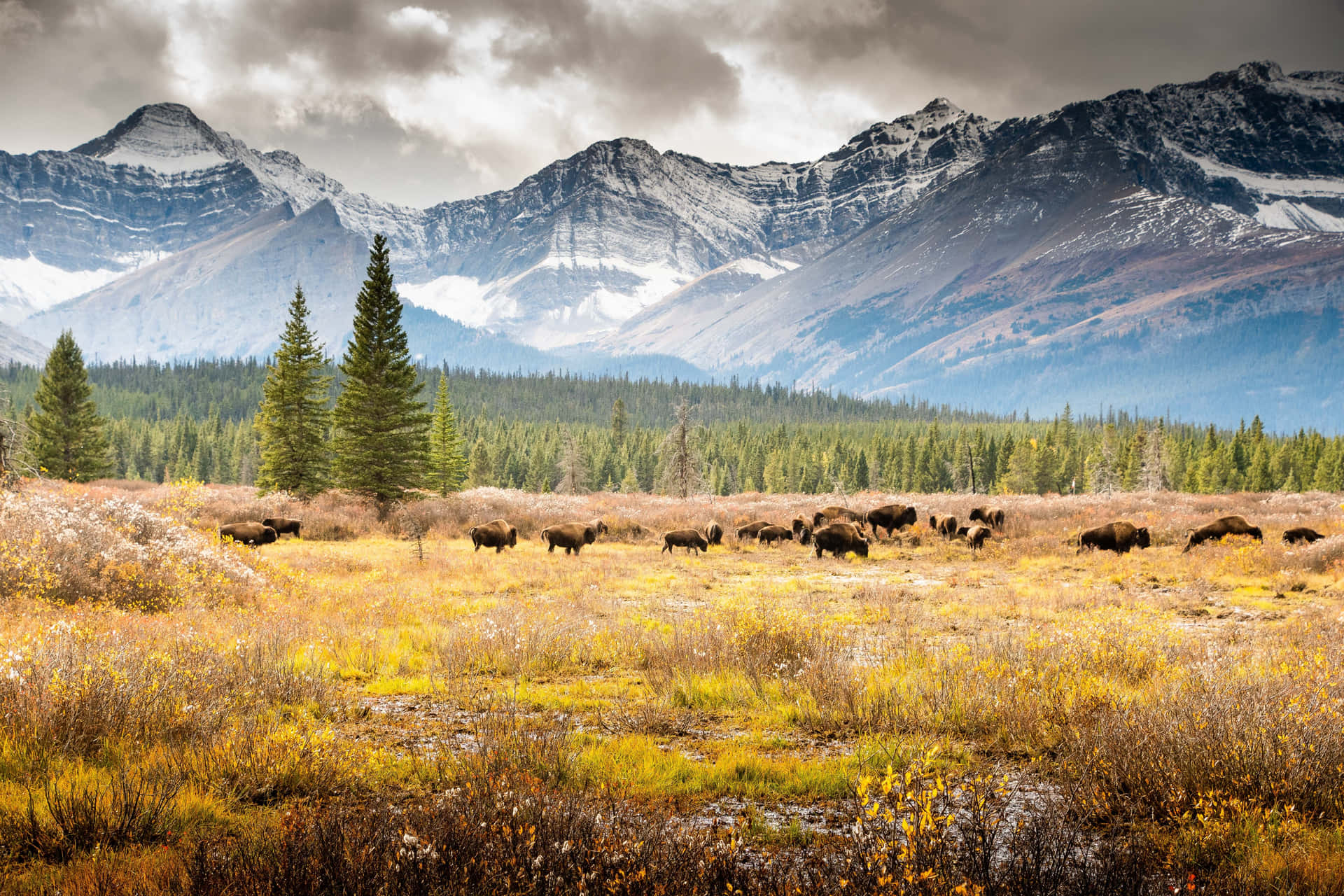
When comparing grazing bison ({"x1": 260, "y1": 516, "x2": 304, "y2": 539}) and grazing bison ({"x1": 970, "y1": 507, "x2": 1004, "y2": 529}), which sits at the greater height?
grazing bison ({"x1": 970, "y1": 507, "x2": 1004, "y2": 529})

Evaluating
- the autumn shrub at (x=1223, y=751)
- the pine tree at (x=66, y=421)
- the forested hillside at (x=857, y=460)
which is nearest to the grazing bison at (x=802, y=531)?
the autumn shrub at (x=1223, y=751)

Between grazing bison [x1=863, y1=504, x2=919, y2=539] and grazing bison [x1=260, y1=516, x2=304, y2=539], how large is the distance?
24.4 meters

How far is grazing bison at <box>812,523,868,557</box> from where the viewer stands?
24.9 m

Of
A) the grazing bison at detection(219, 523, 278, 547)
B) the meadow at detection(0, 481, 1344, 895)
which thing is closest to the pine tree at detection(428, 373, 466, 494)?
the grazing bison at detection(219, 523, 278, 547)

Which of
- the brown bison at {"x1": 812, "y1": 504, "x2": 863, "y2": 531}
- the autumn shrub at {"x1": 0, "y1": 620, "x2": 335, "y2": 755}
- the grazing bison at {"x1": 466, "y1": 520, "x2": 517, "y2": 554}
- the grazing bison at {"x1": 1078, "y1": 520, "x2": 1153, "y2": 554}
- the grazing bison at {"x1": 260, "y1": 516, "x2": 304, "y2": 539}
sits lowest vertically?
the grazing bison at {"x1": 260, "y1": 516, "x2": 304, "y2": 539}

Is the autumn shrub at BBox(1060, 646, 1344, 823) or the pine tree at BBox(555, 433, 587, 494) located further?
the pine tree at BBox(555, 433, 587, 494)

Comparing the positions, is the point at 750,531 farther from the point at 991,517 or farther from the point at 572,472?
the point at 572,472

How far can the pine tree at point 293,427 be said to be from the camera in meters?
34.2

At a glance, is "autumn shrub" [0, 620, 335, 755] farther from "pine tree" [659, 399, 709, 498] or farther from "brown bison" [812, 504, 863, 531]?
"pine tree" [659, 399, 709, 498]

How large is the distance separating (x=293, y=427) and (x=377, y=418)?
6687mm

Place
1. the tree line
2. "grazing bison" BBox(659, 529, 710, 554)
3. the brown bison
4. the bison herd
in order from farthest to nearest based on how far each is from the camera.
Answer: the brown bison → the tree line → "grazing bison" BBox(659, 529, 710, 554) → the bison herd

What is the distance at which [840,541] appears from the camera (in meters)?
25.0

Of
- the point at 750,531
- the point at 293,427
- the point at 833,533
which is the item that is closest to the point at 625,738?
the point at 833,533

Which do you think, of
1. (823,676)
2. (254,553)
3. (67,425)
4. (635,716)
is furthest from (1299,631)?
(67,425)
